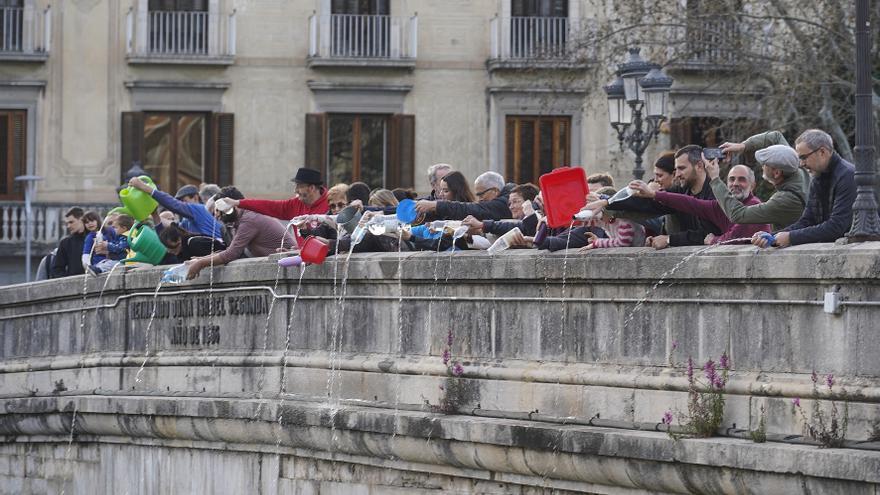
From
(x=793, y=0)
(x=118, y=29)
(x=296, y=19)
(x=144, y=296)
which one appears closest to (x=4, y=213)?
(x=118, y=29)

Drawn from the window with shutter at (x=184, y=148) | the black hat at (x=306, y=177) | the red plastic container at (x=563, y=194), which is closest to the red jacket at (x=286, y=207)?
the black hat at (x=306, y=177)

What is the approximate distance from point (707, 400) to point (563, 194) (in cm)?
226

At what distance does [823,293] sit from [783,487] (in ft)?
3.54

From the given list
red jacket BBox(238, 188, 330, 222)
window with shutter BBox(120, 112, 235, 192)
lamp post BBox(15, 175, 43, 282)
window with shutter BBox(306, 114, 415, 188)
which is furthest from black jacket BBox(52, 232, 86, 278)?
window with shutter BBox(306, 114, 415, 188)

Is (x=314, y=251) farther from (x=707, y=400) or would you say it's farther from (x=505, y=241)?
(x=707, y=400)

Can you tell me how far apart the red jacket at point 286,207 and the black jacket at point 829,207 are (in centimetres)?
644

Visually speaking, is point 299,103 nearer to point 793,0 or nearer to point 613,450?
point 793,0

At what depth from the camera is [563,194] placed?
13.8 meters

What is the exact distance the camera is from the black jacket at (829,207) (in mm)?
11688

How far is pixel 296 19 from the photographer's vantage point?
128 feet

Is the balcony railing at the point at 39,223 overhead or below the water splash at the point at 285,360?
overhead

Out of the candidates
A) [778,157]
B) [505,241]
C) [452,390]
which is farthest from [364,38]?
[778,157]

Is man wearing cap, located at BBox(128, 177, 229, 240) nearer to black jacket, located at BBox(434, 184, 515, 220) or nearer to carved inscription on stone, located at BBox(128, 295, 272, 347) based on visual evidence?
carved inscription on stone, located at BBox(128, 295, 272, 347)

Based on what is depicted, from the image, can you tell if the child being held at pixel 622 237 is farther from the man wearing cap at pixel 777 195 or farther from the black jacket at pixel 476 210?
the black jacket at pixel 476 210
